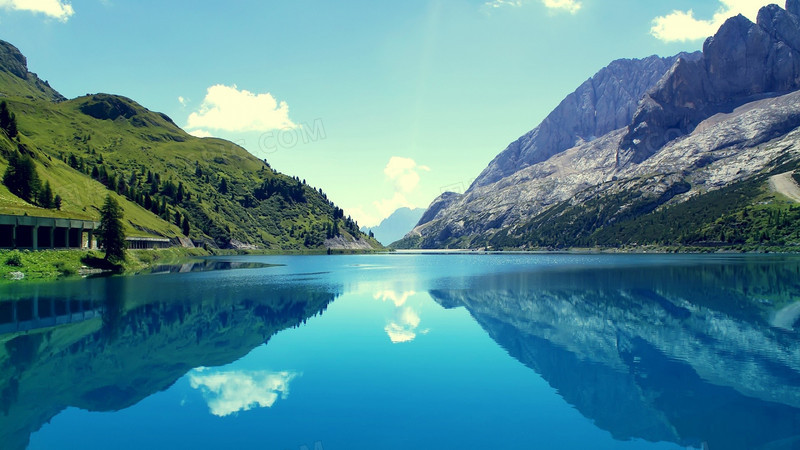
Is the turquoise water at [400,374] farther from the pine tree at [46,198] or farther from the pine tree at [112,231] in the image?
the pine tree at [46,198]

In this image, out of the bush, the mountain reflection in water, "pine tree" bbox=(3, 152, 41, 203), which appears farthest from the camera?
"pine tree" bbox=(3, 152, 41, 203)

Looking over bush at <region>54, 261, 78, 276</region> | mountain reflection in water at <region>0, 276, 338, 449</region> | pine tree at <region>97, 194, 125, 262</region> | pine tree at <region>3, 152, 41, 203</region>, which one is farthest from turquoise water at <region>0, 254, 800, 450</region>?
pine tree at <region>3, 152, 41, 203</region>

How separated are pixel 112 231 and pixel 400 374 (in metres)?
93.2

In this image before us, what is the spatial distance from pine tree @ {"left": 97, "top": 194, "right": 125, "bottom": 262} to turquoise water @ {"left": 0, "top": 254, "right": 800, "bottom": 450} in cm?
3984

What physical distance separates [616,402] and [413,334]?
2118cm

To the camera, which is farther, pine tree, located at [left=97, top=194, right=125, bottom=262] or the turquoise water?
pine tree, located at [left=97, top=194, right=125, bottom=262]

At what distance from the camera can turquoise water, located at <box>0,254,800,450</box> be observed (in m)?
19.8

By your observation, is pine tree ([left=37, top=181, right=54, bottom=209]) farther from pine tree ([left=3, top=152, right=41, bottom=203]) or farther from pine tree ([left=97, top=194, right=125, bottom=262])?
pine tree ([left=97, top=194, right=125, bottom=262])

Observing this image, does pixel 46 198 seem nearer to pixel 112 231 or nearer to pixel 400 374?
pixel 112 231

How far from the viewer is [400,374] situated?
29.2m

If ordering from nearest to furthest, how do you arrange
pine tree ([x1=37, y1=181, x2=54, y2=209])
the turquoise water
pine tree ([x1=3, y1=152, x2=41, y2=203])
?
the turquoise water → pine tree ([x1=3, y1=152, x2=41, y2=203]) → pine tree ([x1=37, y1=181, x2=54, y2=209])

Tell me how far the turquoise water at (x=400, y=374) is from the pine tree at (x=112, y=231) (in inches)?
1568

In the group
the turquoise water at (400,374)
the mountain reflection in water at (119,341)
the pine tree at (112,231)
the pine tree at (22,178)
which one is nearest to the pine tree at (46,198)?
the pine tree at (22,178)

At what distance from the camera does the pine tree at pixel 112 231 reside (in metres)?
93.8
